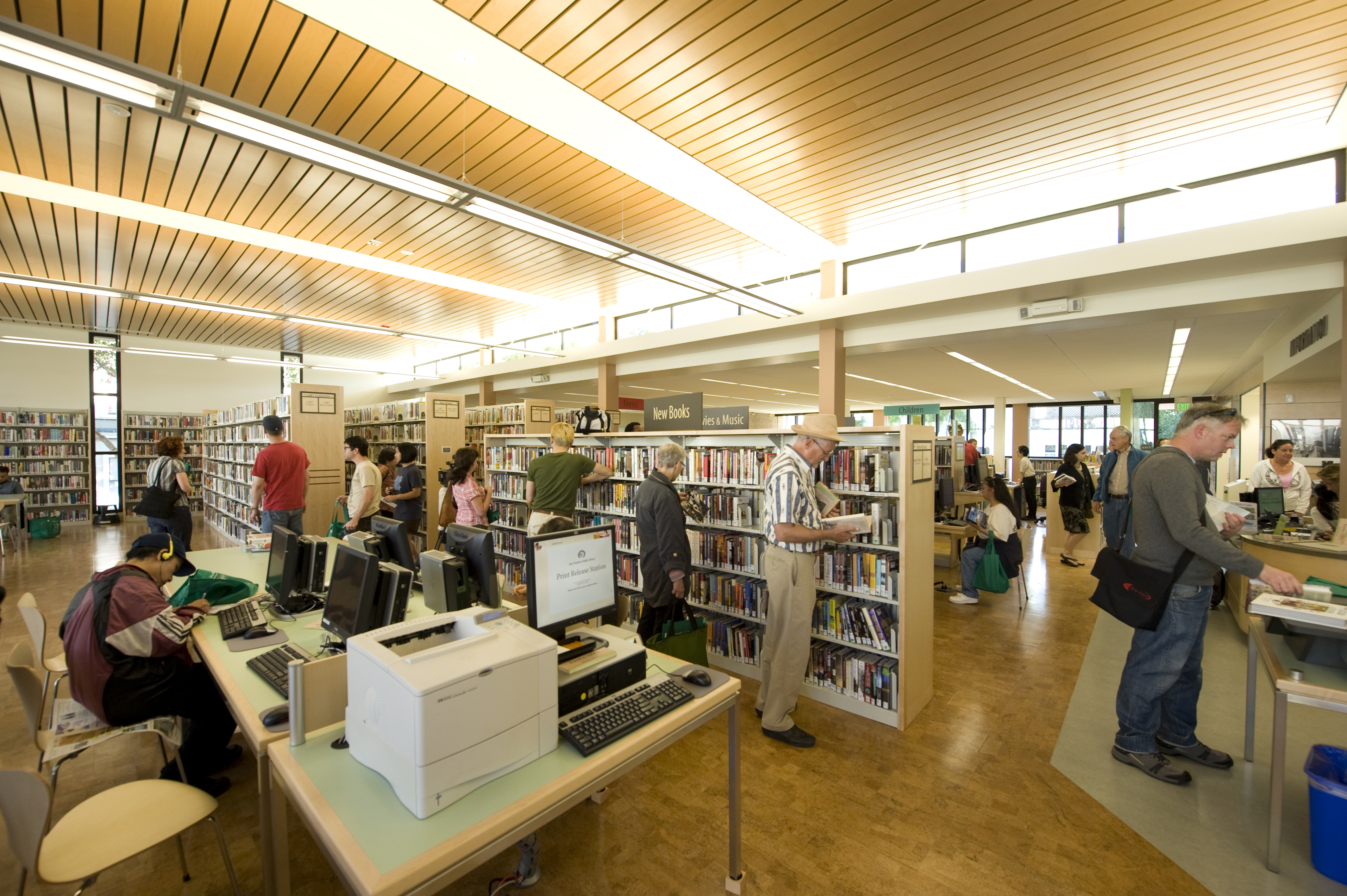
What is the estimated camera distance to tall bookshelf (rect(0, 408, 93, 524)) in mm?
11203

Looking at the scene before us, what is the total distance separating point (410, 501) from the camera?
6176mm

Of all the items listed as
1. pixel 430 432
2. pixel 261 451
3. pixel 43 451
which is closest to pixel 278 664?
pixel 261 451

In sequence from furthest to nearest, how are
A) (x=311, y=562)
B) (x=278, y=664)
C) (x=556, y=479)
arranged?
(x=556, y=479) < (x=311, y=562) < (x=278, y=664)

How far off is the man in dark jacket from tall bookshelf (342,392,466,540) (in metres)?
4.43

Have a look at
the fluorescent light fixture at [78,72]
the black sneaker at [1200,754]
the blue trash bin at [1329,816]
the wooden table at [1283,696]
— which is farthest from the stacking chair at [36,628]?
the black sneaker at [1200,754]

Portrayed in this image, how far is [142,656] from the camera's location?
2.42 metres

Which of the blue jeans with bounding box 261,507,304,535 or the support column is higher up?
the support column

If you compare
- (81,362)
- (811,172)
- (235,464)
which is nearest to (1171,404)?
(811,172)

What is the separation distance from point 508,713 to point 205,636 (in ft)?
7.02

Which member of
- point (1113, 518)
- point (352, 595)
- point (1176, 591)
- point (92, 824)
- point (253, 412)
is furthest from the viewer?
point (253, 412)

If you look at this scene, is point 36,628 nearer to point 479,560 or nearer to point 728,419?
point 479,560

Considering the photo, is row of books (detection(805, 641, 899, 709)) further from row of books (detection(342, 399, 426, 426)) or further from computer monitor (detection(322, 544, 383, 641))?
row of books (detection(342, 399, 426, 426))

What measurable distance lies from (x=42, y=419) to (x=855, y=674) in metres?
16.6

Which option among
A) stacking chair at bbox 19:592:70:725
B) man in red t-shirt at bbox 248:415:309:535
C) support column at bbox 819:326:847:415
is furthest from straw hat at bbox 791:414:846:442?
man in red t-shirt at bbox 248:415:309:535
